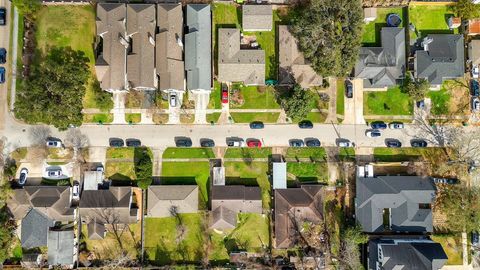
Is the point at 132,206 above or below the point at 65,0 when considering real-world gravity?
below

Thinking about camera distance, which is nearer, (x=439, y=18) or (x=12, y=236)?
(x=12, y=236)

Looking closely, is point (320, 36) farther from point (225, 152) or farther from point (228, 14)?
point (225, 152)

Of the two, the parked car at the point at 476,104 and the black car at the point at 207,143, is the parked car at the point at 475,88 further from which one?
the black car at the point at 207,143

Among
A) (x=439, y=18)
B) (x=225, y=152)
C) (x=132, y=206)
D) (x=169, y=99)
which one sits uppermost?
(x=439, y=18)

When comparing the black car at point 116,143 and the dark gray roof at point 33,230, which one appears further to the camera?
the black car at point 116,143

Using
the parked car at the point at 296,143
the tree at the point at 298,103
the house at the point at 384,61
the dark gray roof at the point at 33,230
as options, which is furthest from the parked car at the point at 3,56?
the house at the point at 384,61

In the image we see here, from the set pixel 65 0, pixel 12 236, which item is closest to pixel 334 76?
pixel 65 0

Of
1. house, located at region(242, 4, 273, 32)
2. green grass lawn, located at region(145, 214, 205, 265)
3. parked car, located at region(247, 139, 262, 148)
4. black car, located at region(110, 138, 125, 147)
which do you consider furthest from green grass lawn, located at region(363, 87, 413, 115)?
black car, located at region(110, 138, 125, 147)
